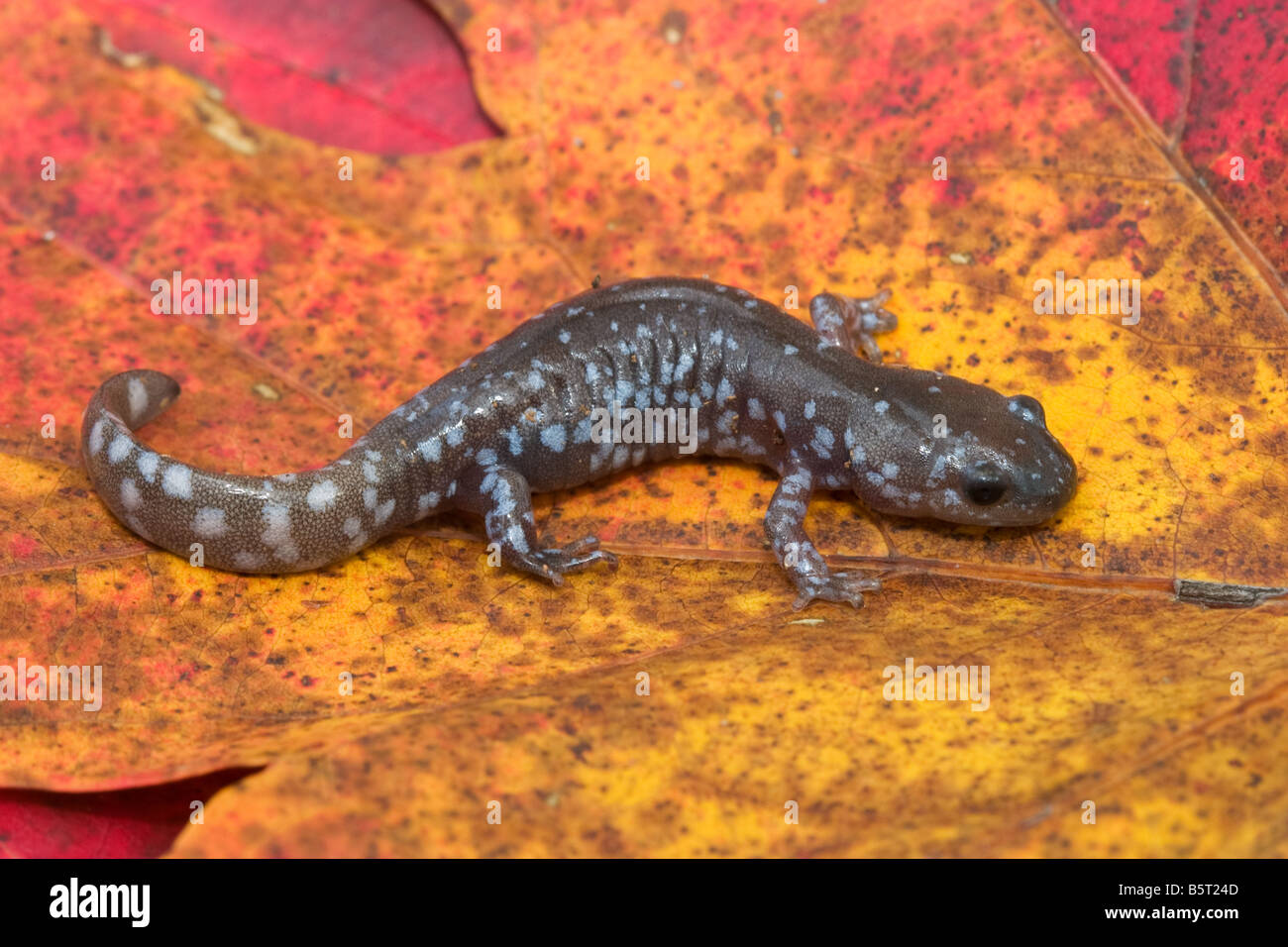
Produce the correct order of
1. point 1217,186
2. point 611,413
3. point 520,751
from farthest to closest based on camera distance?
point 611,413 < point 1217,186 < point 520,751

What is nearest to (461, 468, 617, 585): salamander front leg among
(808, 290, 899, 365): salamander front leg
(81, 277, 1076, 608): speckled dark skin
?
(81, 277, 1076, 608): speckled dark skin

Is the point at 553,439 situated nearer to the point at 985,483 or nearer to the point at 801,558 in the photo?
the point at 801,558

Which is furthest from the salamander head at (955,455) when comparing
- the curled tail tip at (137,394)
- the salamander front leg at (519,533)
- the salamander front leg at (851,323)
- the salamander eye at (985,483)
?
the curled tail tip at (137,394)

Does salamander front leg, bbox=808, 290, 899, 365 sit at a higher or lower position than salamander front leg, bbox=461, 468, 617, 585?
higher

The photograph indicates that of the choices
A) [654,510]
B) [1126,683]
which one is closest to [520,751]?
[654,510]

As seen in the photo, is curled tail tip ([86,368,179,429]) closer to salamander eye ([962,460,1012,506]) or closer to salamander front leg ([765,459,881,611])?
salamander front leg ([765,459,881,611])

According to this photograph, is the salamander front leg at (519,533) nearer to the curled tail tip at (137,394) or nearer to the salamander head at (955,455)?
the salamander head at (955,455)

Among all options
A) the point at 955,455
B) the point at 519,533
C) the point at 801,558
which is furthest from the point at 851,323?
the point at 519,533

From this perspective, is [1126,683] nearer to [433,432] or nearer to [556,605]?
[556,605]
